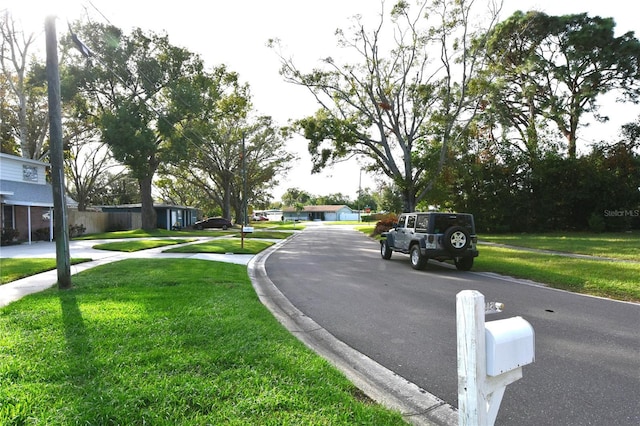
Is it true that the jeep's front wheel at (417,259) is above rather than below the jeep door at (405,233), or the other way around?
below

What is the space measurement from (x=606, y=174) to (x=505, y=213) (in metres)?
6.78

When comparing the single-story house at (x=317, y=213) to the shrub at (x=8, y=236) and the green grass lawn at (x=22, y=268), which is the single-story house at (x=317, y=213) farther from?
the green grass lawn at (x=22, y=268)

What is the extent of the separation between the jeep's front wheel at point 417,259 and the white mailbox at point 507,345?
983 centimetres

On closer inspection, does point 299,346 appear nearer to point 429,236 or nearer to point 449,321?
point 449,321

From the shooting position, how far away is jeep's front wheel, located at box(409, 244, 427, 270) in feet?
37.4

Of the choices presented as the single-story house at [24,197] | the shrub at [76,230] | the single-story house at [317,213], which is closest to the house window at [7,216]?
the single-story house at [24,197]

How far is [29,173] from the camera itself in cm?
2320

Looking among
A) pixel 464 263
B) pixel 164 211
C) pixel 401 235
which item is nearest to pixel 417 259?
pixel 464 263

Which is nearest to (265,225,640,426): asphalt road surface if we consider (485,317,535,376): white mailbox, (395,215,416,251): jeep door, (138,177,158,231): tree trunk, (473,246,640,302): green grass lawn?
(473,246,640,302): green grass lawn

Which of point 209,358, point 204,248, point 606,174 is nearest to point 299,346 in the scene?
point 209,358

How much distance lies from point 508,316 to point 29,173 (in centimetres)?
2784

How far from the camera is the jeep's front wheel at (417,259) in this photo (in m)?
11.4

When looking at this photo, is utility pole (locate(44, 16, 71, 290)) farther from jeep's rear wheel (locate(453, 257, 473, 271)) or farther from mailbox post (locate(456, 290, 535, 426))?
jeep's rear wheel (locate(453, 257, 473, 271))

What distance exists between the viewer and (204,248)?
16359 mm
